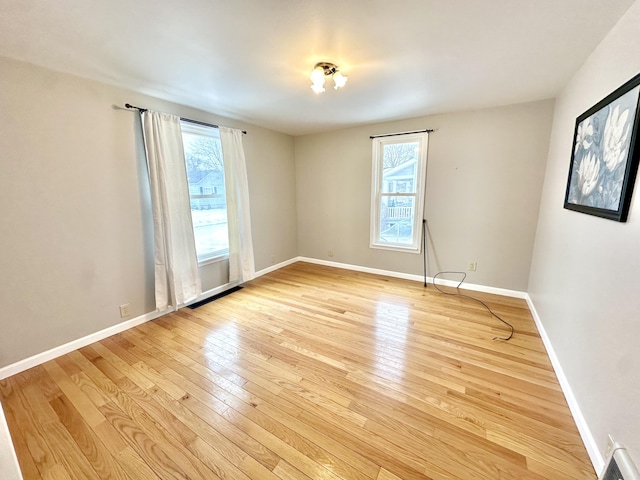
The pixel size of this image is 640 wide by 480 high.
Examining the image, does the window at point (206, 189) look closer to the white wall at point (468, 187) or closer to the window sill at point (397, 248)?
Result: the white wall at point (468, 187)

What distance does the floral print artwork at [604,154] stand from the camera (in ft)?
4.15

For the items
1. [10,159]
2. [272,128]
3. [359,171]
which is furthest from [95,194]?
[359,171]

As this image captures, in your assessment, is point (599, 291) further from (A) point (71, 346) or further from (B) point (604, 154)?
(A) point (71, 346)

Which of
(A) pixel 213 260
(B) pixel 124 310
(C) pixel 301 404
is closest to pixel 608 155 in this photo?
(C) pixel 301 404

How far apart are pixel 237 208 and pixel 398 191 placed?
237cm

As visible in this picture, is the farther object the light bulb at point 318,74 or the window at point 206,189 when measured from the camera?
the window at point 206,189

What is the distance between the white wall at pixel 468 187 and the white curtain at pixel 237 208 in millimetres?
1481

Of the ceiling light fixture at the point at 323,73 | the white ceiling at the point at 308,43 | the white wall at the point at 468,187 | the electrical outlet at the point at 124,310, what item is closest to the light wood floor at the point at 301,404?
the electrical outlet at the point at 124,310

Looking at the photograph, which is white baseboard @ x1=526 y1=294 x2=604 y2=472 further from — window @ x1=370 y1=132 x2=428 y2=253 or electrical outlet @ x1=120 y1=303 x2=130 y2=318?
electrical outlet @ x1=120 y1=303 x2=130 y2=318

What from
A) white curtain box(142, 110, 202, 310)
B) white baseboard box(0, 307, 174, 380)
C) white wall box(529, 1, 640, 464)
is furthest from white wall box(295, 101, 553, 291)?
white baseboard box(0, 307, 174, 380)

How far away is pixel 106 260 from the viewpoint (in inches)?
92.4

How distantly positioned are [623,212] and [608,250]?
0.80 ft

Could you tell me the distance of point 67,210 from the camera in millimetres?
2086

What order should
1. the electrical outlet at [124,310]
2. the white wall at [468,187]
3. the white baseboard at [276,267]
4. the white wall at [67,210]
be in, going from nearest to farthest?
the white wall at [67,210] → the electrical outlet at [124,310] → the white wall at [468,187] → the white baseboard at [276,267]
